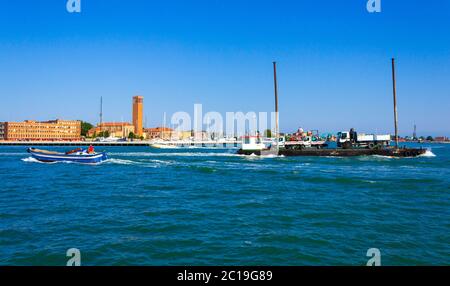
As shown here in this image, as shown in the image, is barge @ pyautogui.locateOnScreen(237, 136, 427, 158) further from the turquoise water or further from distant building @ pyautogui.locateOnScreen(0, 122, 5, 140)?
distant building @ pyautogui.locateOnScreen(0, 122, 5, 140)

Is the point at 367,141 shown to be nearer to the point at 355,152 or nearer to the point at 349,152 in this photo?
the point at 355,152

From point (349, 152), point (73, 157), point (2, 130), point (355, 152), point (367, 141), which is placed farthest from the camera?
point (2, 130)

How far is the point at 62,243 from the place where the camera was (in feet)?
39.7

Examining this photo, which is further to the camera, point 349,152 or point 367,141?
point 367,141

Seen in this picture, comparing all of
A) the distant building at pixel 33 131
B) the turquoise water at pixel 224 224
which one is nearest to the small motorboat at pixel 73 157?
the turquoise water at pixel 224 224

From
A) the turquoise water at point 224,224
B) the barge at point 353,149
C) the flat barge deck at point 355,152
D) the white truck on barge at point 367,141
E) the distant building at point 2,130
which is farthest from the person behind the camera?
the distant building at point 2,130

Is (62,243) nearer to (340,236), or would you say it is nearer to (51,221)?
(51,221)

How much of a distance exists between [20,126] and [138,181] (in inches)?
7068

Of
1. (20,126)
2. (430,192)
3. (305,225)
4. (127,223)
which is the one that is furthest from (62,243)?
(20,126)

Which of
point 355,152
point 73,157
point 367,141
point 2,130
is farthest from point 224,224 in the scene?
point 2,130

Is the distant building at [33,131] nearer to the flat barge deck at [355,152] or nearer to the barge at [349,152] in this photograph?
the barge at [349,152]

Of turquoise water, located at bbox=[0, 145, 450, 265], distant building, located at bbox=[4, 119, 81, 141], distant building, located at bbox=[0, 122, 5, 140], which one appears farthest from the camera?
distant building, located at bbox=[0, 122, 5, 140]

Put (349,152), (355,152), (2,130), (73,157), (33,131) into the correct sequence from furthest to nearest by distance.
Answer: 1. (2,130)
2. (33,131)
3. (355,152)
4. (349,152)
5. (73,157)

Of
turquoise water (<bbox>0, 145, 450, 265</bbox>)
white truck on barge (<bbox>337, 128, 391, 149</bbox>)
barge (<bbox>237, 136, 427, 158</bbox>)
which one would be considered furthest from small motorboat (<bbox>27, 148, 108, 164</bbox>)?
white truck on barge (<bbox>337, 128, 391, 149</bbox>)
